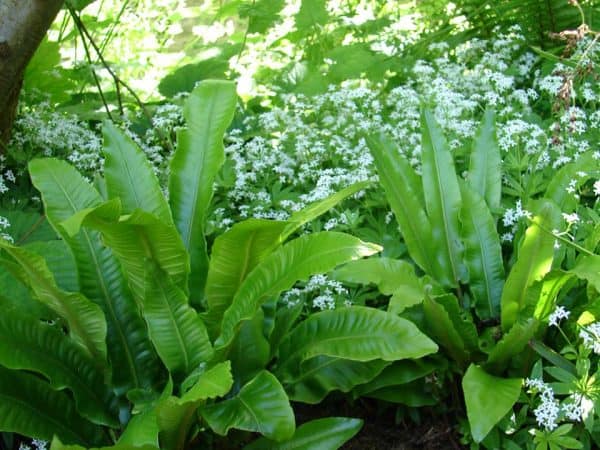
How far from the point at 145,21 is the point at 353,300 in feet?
14.5

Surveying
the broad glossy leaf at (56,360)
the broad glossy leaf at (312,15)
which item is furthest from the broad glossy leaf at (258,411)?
the broad glossy leaf at (312,15)

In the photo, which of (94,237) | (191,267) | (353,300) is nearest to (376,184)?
(353,300)

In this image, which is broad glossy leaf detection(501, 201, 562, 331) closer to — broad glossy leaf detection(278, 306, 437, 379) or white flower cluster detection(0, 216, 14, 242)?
broad glossy leaf detection(278, 306, 437, 379)

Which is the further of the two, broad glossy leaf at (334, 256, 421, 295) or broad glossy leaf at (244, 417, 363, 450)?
broad glossy leaf at (334, 256, 421, 295)

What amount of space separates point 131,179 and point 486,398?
4.55 feet

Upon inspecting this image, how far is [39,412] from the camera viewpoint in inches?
94.3

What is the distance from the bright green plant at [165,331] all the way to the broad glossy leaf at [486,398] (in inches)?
9.9

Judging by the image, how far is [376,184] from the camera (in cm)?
339

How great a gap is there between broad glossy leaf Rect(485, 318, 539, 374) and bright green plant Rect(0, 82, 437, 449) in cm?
33

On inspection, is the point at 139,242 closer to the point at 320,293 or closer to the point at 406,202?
the point at 320,293

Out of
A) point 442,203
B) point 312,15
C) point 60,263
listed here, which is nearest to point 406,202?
point 442,203

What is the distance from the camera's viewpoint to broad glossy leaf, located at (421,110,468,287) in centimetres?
291

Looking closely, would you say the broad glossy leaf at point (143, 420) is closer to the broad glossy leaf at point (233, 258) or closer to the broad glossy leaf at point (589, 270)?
the broad glossy leaf at point (233, 258)

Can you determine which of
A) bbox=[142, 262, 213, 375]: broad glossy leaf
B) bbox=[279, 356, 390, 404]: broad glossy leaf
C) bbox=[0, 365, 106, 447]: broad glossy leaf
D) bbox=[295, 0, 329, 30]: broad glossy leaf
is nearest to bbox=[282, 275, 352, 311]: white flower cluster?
bbox=[279, 356, 390, 404]: broad glossy leaf
